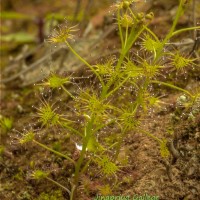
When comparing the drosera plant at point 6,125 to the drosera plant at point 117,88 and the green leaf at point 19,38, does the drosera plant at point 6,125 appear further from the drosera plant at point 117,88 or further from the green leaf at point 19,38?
the green leaf at point 19,38

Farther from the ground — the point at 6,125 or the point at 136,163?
the point at 136,163

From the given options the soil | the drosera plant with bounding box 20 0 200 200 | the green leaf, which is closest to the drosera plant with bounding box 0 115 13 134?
the soil

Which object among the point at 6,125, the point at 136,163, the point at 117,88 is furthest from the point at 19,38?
the point at 117,88

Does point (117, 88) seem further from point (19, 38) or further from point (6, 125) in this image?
point (19, 38)

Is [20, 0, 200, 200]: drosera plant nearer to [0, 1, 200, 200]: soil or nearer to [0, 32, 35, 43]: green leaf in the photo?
[0, 1, 200, 200]: soil

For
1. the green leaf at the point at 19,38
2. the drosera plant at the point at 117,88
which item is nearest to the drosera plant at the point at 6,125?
the drosera plant at the point at 117,88

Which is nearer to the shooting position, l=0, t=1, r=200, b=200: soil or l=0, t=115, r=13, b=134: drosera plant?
l=0, t=1, r=200, b=200: soil

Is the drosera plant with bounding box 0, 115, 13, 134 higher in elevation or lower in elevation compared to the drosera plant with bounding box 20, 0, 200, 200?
lower

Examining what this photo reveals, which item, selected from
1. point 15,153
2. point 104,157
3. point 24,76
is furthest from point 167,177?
point 24,76

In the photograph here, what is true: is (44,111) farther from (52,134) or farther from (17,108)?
(17,108)
